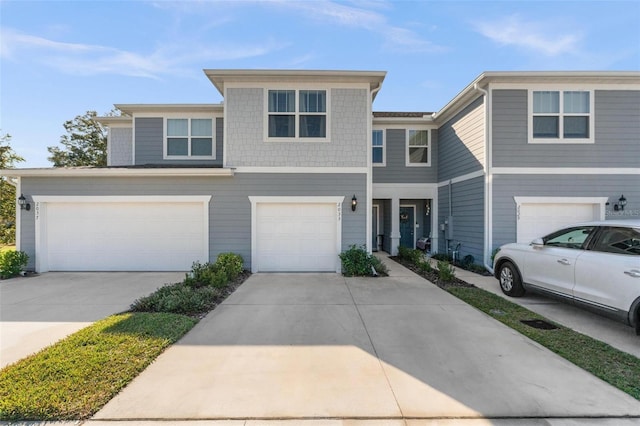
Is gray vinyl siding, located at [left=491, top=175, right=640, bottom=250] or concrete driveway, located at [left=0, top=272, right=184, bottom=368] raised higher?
gray vinyl siding, located at [left=491, top=175, right=640, bottom=250]

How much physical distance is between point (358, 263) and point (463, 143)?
18.9 feet

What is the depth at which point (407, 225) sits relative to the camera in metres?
12.9

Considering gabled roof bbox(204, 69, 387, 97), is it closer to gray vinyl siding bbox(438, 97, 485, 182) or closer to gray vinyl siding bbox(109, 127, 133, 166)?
gray vinyl siding bbox(438, 97, 485, 182)

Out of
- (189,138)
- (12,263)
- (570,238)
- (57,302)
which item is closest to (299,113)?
(189,138)

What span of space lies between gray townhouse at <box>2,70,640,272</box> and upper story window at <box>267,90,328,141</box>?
0.03m

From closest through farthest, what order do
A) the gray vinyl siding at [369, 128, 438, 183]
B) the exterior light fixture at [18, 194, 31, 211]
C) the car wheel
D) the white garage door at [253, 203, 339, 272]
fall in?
the car wheel, the exterior light fixture at [18, 194, 31, 211], the white garage door at [253, 203, 339, 272], the gray vinyl siding at [369, 128, 438, 183]

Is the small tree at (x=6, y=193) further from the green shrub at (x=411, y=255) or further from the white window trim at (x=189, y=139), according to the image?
the green shrub at (x=411, y=255)

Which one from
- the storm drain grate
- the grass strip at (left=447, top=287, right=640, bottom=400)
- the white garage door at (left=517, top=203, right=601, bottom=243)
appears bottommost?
the storm drain grate

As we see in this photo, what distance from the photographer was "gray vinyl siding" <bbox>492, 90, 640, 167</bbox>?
8.43 metres

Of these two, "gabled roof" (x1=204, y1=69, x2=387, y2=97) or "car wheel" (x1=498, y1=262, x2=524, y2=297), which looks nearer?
"car wheel" (x1=498, y1=262, x2=524, y2=297)

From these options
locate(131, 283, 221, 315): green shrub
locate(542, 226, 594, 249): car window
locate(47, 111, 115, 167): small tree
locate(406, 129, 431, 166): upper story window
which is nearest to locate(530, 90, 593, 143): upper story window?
locate(406, 129, 431, 166): upper story window

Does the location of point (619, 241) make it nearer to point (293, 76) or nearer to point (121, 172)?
point (293, 76)

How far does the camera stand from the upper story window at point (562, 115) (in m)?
8.46

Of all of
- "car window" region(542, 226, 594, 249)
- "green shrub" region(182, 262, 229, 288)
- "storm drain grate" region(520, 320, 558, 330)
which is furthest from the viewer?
"green shrub" region(182, 262, 229, 288)
